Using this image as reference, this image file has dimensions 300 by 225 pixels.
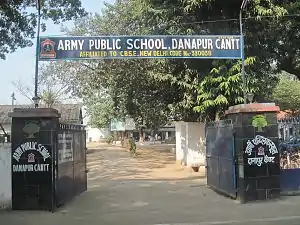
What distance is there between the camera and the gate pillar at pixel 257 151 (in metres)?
11.6

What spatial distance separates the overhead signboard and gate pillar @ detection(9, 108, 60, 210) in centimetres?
263

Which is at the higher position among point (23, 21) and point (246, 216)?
point (23, 21)

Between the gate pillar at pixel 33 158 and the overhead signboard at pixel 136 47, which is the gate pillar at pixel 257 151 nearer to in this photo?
the overhead signboard at pixel 136 47

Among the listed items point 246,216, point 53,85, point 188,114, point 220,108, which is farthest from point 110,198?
point 53,85

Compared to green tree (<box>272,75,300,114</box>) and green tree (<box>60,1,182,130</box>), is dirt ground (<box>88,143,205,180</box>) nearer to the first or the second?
green tree (<box>60,1,182,130</box>)

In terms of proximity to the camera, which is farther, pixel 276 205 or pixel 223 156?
pixel 223 156

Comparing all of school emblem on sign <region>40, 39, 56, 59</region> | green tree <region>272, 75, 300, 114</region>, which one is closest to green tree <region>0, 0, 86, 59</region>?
school emblem on sign <region>40, 39, 56, 59</region>

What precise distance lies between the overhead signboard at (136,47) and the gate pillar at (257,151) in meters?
2.76

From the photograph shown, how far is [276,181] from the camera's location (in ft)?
38.9

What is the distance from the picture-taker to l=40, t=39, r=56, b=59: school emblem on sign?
13195mm

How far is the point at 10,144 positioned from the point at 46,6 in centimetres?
648

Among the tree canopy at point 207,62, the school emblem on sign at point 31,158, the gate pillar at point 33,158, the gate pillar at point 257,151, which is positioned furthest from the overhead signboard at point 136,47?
the school emblem on sign at point 31,158

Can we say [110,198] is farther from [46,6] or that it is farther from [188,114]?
[188,114]

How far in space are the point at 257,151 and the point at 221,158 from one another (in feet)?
4.65
